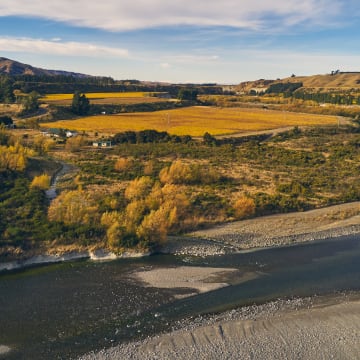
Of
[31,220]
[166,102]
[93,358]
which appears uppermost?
[166,102]

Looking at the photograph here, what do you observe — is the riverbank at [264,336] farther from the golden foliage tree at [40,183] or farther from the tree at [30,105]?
the tree at [30,105]

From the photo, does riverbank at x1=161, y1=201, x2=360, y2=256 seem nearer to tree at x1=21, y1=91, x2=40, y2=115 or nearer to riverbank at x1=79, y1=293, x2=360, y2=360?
riverbank at x1=79, y1=293, x2=360, y2=360

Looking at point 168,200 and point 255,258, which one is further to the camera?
point 168,200

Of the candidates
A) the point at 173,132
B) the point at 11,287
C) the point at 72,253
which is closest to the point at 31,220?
the point at 72,253

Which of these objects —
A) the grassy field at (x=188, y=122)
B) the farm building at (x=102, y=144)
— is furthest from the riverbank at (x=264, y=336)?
the grassy field at (x=188, y=122)

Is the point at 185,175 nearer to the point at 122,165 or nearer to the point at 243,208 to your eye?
the point at 122,165

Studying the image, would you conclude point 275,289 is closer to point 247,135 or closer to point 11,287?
point 11,287

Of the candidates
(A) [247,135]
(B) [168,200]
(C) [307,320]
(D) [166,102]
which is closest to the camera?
(C) [307,320]
